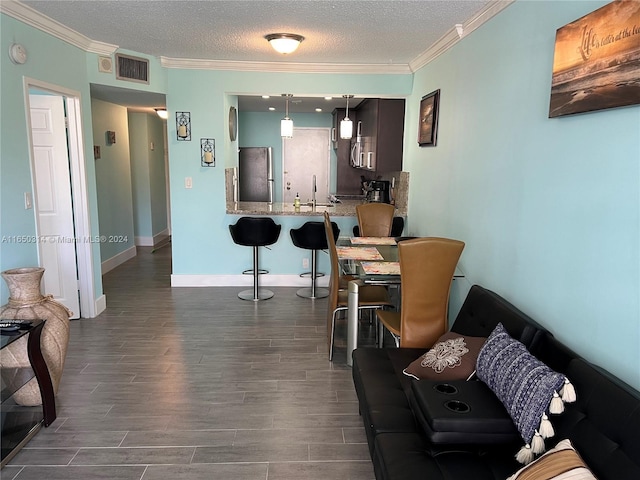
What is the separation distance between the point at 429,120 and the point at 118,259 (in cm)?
481

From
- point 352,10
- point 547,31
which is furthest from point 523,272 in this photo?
point 352,10

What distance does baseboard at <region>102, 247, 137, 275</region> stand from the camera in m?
6.16

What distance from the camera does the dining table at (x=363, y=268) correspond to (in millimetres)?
2961

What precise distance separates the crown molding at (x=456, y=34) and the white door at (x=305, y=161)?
399 centimetres

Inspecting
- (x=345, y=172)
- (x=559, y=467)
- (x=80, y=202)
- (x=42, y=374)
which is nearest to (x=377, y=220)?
(x=80, y=202)

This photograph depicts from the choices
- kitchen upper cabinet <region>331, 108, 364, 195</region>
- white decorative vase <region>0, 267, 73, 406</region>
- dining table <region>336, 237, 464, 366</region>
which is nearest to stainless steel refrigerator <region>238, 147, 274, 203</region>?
kitchen upper cabinet <region>331, 108, 364, 195</region>

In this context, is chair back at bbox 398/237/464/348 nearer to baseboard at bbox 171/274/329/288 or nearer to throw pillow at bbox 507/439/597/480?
throw pillow at bbox 507/439/597/480

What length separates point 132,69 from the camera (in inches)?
180

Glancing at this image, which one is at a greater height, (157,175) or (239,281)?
(157,175)

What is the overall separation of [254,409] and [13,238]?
6.72 ft

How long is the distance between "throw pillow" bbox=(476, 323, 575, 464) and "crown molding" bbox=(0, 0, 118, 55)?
145 inches

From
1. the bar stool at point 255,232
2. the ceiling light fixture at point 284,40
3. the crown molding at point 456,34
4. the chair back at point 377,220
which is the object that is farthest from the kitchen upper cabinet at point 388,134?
the ceiling light fixture at point 284,40

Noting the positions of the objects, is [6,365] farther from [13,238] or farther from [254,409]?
[254,409]

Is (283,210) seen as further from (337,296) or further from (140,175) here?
(140,175)
